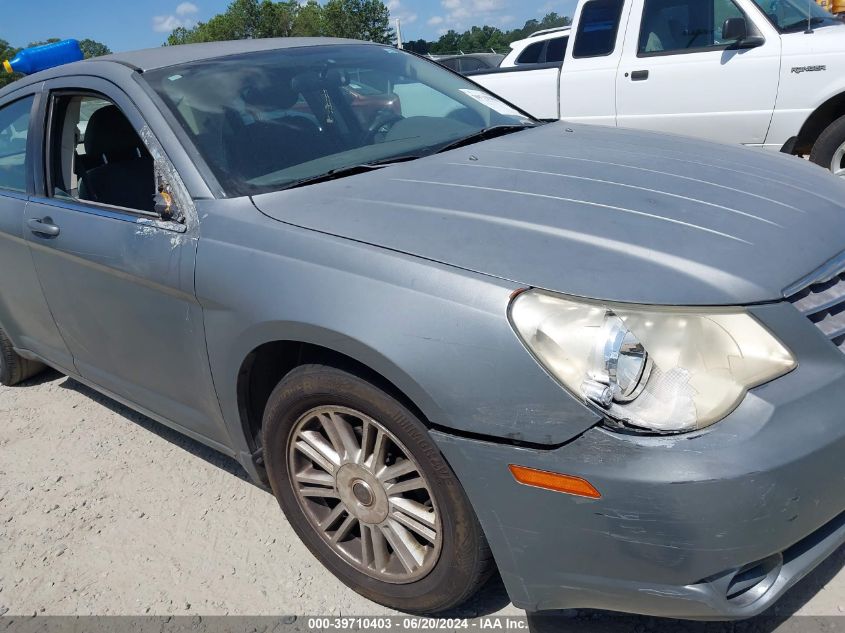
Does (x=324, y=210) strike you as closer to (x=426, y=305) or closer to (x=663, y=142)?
(x=426, y=305)

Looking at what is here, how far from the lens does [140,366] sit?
2746 millimetres

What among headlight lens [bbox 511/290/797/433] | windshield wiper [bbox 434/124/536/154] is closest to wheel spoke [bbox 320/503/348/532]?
headlight lens [bbox 511/290/797/433]

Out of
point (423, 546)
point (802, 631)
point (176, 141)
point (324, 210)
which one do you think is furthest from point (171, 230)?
point (802, 631)

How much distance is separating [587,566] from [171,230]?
1662 millimetres

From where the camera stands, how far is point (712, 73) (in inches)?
231

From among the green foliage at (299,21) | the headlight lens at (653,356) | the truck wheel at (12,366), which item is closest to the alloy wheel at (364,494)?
the headlight lens at (653,356)

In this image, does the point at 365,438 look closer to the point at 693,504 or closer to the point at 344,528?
the point at 344,528

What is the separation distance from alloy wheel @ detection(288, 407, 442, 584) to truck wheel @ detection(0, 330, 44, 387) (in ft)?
8.66

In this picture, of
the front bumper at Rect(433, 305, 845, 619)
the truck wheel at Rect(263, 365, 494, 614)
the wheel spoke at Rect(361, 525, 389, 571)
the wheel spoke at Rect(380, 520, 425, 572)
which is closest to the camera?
the front bumper at Rect(433, 305, 845, 619)

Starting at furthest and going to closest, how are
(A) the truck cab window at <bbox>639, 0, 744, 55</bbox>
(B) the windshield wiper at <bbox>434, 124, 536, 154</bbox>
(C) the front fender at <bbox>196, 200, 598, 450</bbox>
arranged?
(A) the truck cab window at <bbox>639, 0, 744, 55</bbox>
(B) the windshield wiper at <bbox>434, 124, 536, 154</bbox>
(C) the front fender at <bbox>196, 200, 598, 450</bbox>

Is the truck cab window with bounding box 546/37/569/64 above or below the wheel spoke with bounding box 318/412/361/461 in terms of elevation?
above

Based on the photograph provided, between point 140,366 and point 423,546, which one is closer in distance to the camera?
point 423,546

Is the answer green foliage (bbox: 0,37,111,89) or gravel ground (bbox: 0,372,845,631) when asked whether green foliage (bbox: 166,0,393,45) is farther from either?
gravel ground (bbox: 0,372,845,631)

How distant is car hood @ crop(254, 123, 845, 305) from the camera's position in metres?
1.73
